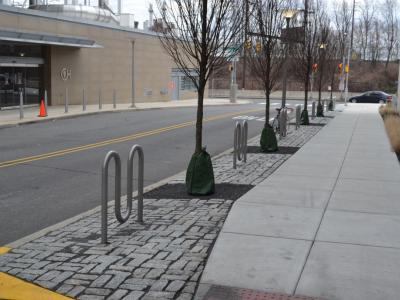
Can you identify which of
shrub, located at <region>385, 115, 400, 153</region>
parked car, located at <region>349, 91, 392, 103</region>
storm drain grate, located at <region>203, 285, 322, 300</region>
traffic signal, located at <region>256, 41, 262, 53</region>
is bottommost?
storm drain grate, located at <region>203, 285, 322, 300</region>

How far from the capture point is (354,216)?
701 cm

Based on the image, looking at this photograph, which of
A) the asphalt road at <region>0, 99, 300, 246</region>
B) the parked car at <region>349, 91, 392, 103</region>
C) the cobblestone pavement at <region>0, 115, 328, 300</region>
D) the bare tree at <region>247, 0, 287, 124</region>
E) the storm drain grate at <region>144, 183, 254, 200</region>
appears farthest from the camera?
the parked car at <region>349, 91, 392, 103</region>

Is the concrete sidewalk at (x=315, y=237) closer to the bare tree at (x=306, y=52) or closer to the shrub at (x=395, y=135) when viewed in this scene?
the shrub at (x=395, y=135)

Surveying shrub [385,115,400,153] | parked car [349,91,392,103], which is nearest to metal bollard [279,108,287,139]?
shrub [385,115,400,153]

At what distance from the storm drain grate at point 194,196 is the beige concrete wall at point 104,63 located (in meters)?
17.1

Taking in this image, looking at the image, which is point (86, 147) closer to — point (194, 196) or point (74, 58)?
point (194, 196)

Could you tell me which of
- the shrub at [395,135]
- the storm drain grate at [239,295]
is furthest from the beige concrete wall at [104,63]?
the storm drain grate at [239,295]

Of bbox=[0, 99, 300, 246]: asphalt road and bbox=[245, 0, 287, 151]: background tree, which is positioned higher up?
bbox=[245, 0, 287, 151]: background tree

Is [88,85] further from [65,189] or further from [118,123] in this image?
[65,189]

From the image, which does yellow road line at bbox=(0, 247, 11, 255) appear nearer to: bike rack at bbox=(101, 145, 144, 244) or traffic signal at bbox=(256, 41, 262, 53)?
bike rack at bbox=(101, 145, 144, 244)

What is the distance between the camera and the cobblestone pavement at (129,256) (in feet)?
15.1

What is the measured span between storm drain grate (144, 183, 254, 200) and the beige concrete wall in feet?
56.2

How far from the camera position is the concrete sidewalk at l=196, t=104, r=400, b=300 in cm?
472

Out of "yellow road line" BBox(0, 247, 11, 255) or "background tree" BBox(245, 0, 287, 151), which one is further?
"background tree" BBox(245, 0, 287, 151)
